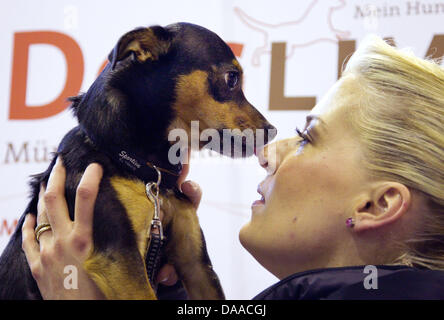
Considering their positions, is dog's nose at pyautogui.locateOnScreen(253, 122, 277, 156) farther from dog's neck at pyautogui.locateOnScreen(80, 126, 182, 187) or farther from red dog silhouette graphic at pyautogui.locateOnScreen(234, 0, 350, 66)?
red dog silhouette graphic at pyautogui.locateOnScreen(234, 0, 350, 66)

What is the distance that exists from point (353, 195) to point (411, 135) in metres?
0.15

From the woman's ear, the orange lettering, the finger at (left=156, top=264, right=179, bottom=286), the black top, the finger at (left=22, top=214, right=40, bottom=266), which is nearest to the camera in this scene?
the black top

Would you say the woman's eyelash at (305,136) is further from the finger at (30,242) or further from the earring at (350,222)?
the finger at (30,242)

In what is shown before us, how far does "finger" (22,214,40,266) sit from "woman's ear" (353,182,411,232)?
63 centimetres

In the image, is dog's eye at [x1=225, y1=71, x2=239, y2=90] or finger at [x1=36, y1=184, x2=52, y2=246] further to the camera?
dog's eye at [x1=225, y1=71, x2=239, y2=90]

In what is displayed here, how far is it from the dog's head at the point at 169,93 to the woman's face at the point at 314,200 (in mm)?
230

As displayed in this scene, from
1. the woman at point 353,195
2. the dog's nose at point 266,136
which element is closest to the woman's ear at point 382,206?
the woman at point 353,195

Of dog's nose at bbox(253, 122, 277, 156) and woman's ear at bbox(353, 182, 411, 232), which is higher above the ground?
dog's nose at bbox(253, 122, 277, 156)

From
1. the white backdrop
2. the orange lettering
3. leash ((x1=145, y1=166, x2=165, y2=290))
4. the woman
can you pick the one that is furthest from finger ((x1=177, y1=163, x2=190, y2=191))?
the orange lettering

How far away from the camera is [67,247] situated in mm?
950

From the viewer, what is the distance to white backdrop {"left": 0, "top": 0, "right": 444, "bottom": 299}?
1.79 meters

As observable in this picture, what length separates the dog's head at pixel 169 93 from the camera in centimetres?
104

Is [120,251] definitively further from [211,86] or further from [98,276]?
[211,86]

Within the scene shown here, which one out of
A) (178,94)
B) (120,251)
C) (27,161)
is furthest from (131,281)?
(27,161)
